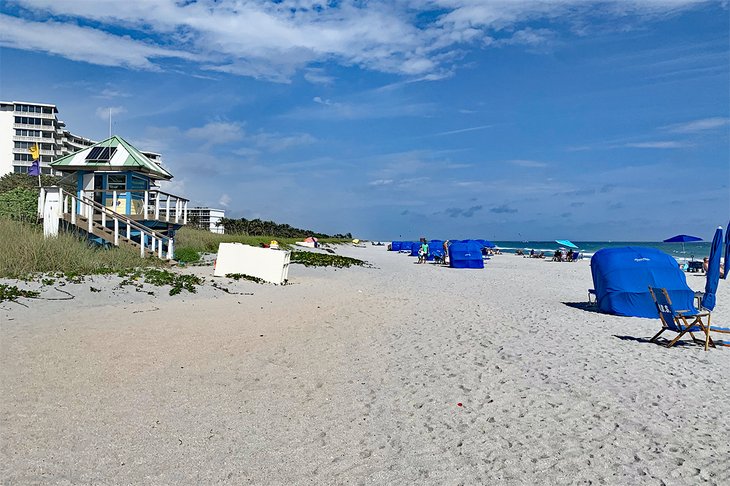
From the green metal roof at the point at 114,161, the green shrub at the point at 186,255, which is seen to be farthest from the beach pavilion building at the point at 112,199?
the green shrub at the point at 186,255

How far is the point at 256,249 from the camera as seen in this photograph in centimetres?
1592

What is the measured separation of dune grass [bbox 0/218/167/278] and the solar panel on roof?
526cm

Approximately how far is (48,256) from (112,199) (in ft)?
24.0

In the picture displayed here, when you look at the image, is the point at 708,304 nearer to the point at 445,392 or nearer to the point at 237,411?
the point at 445,392

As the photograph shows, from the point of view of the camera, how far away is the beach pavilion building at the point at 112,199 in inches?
653

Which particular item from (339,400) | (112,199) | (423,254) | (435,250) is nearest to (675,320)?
(339,400)

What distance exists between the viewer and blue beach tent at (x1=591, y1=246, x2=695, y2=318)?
1141 centimetres

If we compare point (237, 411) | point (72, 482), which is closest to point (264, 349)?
point (237, 411)

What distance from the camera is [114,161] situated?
19.2 metres

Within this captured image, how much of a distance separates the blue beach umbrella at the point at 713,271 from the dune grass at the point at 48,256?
41.2ft

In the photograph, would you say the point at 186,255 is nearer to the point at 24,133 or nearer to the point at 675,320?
the point at 675,320

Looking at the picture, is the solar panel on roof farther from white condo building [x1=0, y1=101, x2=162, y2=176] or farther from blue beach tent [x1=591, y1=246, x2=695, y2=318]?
white condo building [x1=0, y1=101, x2=162, y2=176]

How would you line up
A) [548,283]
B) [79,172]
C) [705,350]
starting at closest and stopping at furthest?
[705,350] < [79,172] < [548,283]

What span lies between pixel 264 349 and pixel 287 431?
2950mm
